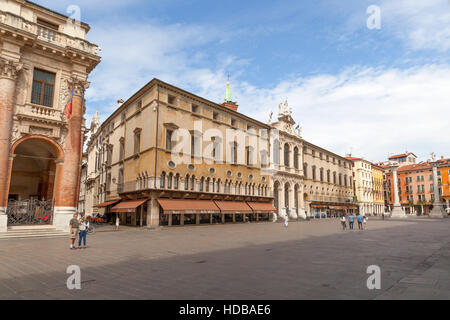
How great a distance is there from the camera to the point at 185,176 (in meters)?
31.4

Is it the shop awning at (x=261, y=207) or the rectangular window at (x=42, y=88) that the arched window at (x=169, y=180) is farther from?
the shop awning at (x=261, y=207)

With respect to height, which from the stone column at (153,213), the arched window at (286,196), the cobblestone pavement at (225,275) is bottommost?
the cobblestone pavement at (225,275)

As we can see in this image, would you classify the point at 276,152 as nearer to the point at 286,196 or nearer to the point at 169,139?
the point at 286,196

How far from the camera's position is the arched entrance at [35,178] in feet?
64.5

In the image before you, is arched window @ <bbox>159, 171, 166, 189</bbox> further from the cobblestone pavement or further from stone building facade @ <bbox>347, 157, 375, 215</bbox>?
stone building facade @ <bbox>347, 157, 375, 215</bbox>

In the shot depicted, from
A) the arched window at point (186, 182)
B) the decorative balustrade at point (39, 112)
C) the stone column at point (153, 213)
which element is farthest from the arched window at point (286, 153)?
Answer: the decorative balustrade at point (39, 112)

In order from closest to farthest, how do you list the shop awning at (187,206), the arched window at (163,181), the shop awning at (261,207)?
the shop awning at (187,206) < the arched window at (163,181) < the shop awning at (261,207)

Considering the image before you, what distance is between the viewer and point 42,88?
67.3 feet

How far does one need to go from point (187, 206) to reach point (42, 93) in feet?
53.3

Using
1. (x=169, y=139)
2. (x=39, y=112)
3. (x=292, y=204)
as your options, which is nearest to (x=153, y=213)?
(x=169, y=139)

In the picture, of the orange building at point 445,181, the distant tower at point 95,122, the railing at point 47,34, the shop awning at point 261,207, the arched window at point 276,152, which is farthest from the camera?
the orange building at point 445,181

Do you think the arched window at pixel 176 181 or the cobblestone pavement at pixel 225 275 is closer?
the cobblestone pavement at pixel 225 275

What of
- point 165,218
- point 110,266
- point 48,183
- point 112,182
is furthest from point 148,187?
point 110,266
